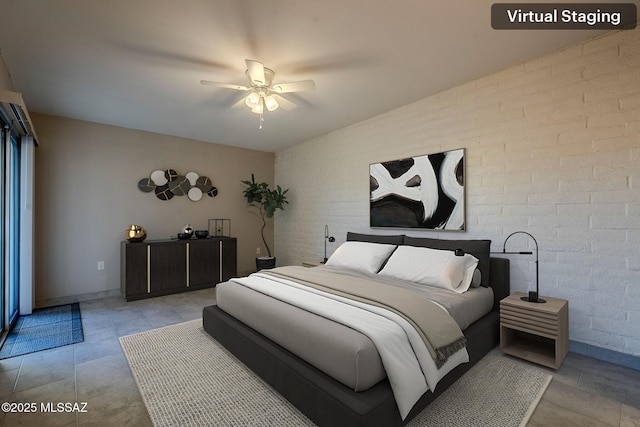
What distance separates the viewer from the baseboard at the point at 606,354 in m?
2.23

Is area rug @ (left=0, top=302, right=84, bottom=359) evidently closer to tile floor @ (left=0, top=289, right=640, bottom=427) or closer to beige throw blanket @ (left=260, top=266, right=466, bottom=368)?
tile floor @ (left=0, top=289, right=640, bottom=427)

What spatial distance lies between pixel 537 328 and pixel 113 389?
10.7ft

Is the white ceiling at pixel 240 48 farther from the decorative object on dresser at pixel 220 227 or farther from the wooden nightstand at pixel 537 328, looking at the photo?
the decorative object on dresser at pixel 220 227

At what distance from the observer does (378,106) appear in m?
3.77

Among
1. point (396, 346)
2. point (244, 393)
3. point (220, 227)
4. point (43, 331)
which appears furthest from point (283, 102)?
point (43, 331)

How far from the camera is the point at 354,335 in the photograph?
1.62 m

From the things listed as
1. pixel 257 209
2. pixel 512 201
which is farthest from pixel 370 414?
pixel 257 209

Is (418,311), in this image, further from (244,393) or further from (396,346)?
(244,393)

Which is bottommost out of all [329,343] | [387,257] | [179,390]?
[179,390]

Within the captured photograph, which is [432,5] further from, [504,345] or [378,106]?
[504,345]

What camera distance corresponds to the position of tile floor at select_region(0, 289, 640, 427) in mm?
1714

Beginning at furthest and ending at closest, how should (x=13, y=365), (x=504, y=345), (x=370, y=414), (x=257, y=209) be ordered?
1. (x=257, y=209)
2. (x=504, y=345)
3. (x=13, y=365)
4. (x=370, y=414)

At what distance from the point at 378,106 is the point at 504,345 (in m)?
3.02

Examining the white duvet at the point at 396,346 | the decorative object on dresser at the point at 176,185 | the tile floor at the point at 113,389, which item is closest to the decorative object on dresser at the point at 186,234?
the decorative object on dresser at the point at 176,185
